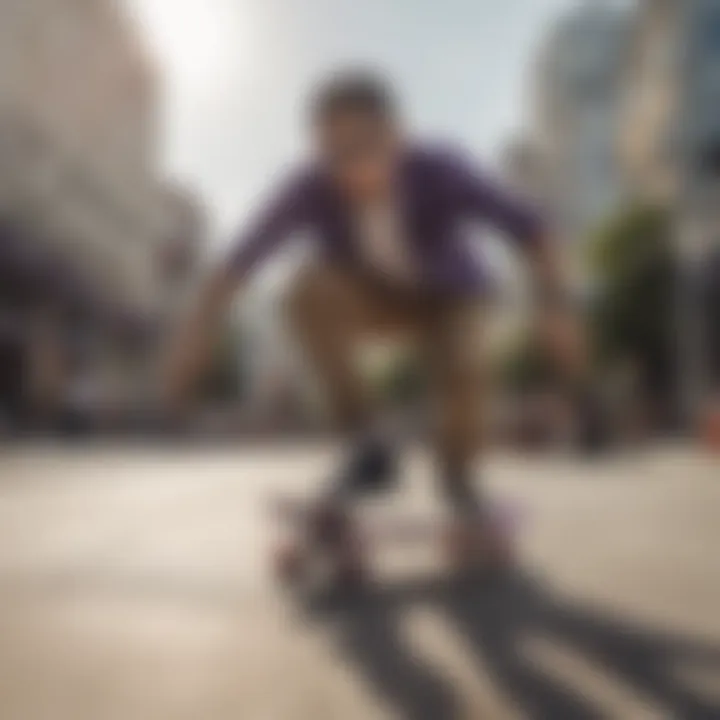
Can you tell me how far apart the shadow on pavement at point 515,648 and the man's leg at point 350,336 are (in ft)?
0.29

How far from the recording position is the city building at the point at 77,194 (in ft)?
1.78

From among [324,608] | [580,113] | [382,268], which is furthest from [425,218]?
[324,608]

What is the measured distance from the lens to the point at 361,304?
21.3 inches

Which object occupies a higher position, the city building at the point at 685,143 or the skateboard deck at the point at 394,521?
the city building at the point at 685,143

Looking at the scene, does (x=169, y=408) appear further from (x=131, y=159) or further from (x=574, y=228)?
(x=574, y=228)

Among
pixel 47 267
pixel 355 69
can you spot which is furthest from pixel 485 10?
pixel 47 267

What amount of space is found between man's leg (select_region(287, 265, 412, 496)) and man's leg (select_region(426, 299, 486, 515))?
0.03m

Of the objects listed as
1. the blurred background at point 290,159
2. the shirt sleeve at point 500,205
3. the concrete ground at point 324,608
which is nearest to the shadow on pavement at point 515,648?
the concrete ground at point 324,608

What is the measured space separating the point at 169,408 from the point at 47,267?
6.1 inches

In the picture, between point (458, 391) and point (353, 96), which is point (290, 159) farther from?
point (458, 391)

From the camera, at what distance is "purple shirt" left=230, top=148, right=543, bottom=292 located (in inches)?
20.4

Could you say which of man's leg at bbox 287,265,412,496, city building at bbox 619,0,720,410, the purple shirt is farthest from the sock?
city building at bbox 619,0,720,410

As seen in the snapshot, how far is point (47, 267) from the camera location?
0.60 m

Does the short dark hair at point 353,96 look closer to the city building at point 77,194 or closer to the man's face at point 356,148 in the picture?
the man's face at point 356,148
